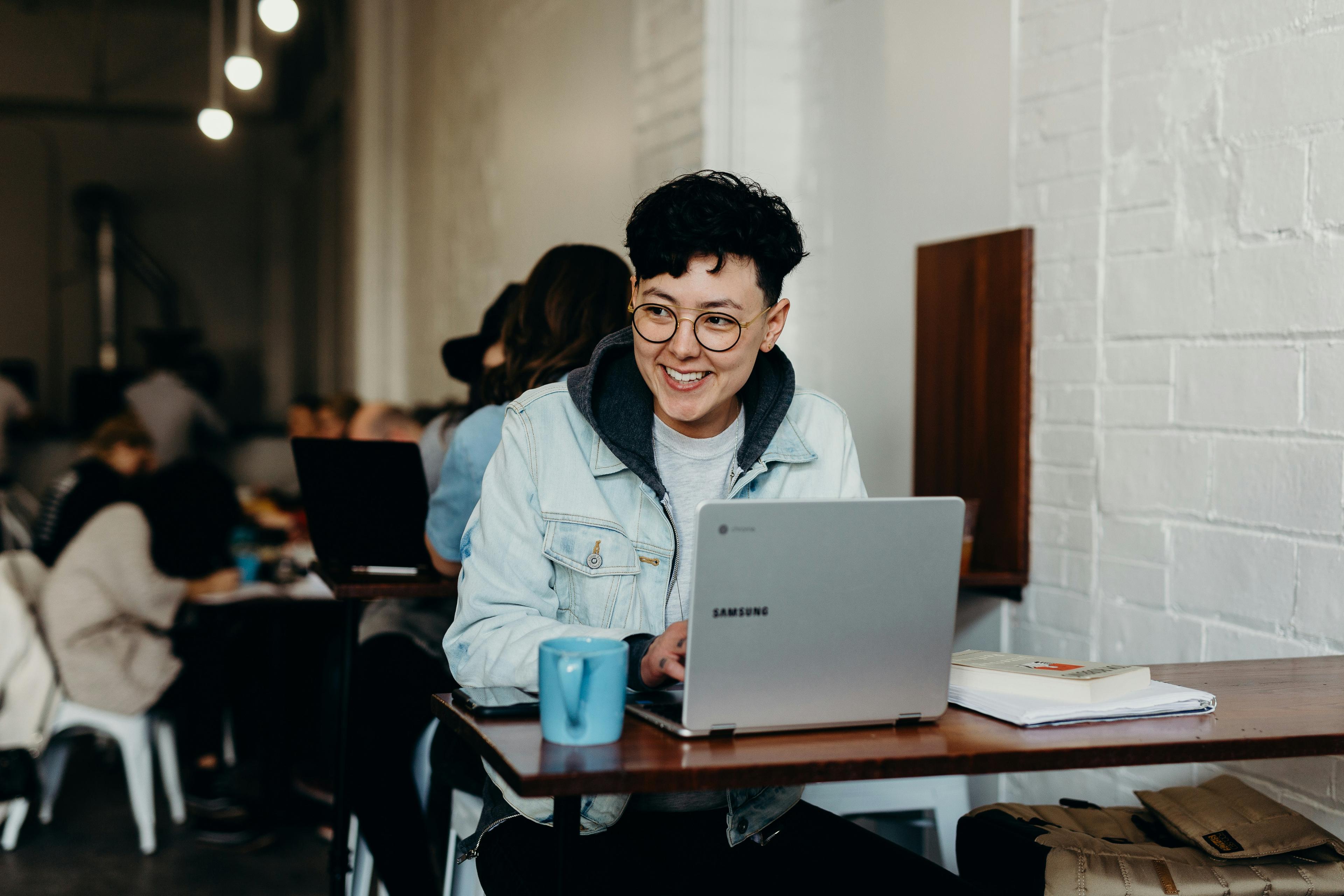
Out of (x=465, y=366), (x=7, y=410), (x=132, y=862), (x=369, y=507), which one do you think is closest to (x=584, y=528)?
(x=369, y=507)

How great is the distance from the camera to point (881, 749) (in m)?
1.13

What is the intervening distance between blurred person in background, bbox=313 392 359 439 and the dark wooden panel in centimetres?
322

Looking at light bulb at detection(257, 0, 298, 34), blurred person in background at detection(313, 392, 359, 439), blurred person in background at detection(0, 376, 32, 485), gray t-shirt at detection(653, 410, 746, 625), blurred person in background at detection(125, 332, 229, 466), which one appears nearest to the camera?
gray t-shirt at detection(653, 410, 746, 625)

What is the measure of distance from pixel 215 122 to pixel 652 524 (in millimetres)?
4792

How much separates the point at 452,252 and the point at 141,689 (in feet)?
10.8

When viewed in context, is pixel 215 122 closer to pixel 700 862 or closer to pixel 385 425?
pixel 385 425

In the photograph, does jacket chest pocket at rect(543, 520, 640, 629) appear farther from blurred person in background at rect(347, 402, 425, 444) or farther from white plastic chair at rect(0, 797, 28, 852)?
white plastic chair at rect(0, 797, 28, 852)

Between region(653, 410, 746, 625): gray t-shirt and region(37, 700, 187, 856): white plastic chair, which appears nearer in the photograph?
region(653, 410, 746, 625): gray t-shirt

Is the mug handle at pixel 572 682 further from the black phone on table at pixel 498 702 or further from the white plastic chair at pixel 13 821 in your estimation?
the white plastic chair at pixel 13 821

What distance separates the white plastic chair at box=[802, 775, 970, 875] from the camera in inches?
85.0

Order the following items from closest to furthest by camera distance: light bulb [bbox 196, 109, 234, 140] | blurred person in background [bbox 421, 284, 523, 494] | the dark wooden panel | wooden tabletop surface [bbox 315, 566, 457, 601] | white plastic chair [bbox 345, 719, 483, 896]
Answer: white plastic chair [bbox 345, 719, 483, 896], wooden tabletop surface [bbox 315, 566, 457, 601], the dark wooden panel, blurred person in background [bbox 421, 284, 523, 494], light bulb [bbox 196, 109, 234, 140]

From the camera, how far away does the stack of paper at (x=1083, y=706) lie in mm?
1229

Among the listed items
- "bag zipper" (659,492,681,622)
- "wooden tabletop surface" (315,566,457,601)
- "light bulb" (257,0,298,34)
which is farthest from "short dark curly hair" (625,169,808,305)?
"light bulb" (257,0,298,34)

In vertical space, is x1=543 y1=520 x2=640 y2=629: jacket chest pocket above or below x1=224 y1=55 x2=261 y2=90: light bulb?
below
